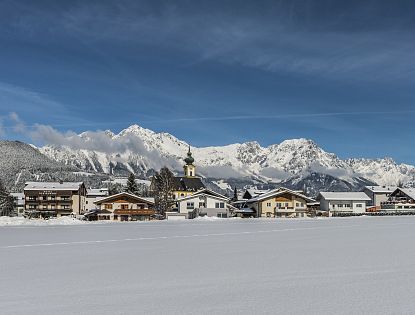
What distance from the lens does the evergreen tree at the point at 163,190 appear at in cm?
9406

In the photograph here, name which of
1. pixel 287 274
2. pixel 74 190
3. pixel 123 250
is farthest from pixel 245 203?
pixel 287 274

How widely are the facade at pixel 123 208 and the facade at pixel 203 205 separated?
261 inches

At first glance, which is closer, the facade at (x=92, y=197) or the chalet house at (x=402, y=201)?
the chalet house at (x=402, y=201)

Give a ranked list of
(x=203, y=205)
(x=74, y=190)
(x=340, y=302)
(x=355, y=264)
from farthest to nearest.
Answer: (x=74, y=190)
(x=203, y=205)
(x=355, y=264)
(x=340, y=302)

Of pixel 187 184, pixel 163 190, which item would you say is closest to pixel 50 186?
Result: pixel 163 190

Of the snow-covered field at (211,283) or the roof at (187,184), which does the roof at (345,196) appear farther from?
the snow-covered field at (211,283)

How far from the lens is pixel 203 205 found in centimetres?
9506

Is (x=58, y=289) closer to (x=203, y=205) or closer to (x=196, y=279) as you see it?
(x=196, y=279)

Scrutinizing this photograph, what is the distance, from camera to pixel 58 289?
10.3m

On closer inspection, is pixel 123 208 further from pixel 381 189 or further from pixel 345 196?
pixel 381 189

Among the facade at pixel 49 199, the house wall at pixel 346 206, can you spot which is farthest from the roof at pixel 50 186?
the house wall at pixel 346 206

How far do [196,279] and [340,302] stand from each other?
4.01 meters

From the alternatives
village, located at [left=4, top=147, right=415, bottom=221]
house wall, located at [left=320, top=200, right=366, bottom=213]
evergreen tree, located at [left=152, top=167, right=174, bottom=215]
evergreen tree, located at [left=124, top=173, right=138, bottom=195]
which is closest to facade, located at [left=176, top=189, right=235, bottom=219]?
village, located at [left=4, top=147, right=415, bottom=221]

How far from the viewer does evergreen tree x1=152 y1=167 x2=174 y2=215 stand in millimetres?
94062
